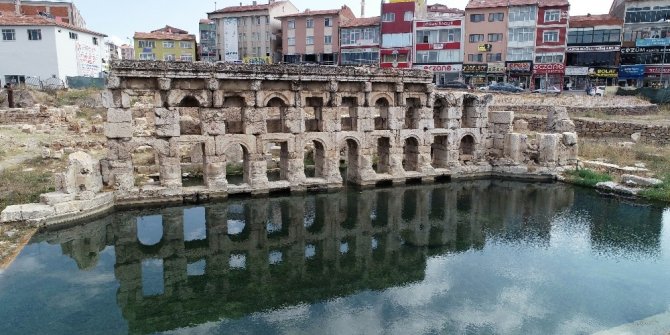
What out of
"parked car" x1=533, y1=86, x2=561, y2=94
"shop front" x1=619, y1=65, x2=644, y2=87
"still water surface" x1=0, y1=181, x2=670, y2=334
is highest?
"shop front" x1=619, y1=65, x2=644, y2=87

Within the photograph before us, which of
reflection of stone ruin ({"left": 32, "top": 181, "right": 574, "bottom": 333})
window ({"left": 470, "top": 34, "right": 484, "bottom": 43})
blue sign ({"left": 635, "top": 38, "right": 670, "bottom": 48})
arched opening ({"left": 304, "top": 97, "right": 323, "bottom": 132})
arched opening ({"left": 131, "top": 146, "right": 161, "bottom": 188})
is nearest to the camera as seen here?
reflection of stone ruin ({"left": 32, "top": 181, "right": 574, "bottom": 333})

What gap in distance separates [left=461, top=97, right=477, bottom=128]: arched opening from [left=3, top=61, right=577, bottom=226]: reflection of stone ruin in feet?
0.17

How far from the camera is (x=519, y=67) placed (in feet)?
152

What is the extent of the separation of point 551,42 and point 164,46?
133 ft

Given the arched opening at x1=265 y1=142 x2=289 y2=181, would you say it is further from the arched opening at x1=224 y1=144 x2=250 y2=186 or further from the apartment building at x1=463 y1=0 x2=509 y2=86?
the apartment building at x1=463 y1=0 x2=509 y2=86

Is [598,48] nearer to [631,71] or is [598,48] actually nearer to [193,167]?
[631,71]

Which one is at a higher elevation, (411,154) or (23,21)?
(23,21)

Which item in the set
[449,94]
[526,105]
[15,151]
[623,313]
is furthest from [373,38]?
[623,313]

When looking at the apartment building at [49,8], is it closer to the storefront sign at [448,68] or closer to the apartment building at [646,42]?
the storefront sign at [448,68]

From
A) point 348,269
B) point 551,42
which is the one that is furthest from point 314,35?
point 348,269

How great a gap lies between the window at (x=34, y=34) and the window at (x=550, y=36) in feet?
138

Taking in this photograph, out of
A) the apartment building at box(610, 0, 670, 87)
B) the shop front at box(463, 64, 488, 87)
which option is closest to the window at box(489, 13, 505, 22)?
the shop front at box(463, 64, 488, 87)

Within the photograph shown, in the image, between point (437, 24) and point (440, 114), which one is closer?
point (440, 114)

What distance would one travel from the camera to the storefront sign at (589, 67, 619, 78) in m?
44.8
